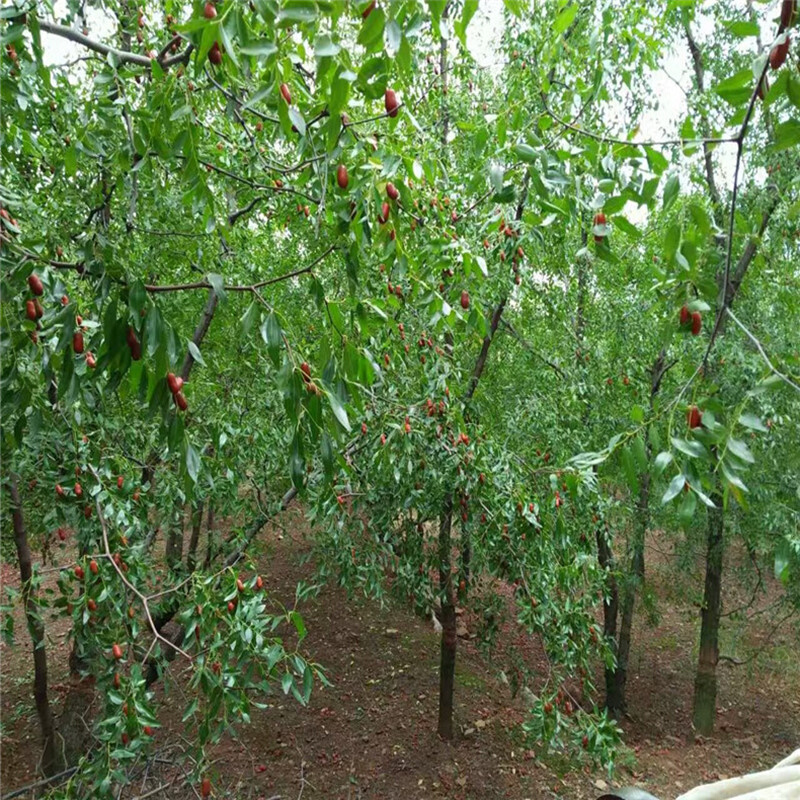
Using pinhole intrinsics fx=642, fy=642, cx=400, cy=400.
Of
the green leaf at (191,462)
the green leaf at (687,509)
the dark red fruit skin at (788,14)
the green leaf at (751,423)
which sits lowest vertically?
the green leaf at (687,509)

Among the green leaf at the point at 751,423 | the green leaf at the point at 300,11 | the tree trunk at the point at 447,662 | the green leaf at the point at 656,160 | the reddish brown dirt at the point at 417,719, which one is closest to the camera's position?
the green leaf at the point at 300,11

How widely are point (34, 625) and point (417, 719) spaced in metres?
4.46

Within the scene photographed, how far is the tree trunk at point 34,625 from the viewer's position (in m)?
2.47

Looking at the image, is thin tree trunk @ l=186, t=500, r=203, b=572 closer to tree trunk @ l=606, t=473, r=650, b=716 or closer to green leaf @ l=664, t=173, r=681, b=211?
green leaf @ l=664, t=173, r=681, b=211

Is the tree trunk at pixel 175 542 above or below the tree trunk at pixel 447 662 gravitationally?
above

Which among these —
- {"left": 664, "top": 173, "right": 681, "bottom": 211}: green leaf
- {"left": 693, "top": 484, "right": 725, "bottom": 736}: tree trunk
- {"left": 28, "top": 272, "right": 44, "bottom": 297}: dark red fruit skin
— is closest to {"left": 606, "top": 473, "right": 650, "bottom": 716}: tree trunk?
{"left": 693, "top": 484, "right": 725, "bottom": 736}: tree trunk

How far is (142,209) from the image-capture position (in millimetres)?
3512

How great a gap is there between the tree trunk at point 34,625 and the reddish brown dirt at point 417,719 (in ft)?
0.67

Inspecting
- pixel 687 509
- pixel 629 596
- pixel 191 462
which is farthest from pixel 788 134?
pixel 629 596

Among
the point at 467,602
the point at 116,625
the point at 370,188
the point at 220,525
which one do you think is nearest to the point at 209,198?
the point at 370,188

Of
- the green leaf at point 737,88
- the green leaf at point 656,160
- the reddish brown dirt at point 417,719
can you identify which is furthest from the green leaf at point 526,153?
the reddish brown dirt at point 417,719

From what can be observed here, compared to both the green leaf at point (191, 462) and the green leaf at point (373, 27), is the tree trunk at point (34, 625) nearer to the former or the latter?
the green leaf at point (191, 462)

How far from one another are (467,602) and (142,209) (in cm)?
335

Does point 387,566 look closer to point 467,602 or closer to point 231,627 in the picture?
point 467,602
